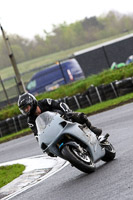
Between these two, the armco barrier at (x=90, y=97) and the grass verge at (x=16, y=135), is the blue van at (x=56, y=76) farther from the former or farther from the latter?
the grass verge at (x=16, y=135)

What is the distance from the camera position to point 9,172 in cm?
1360

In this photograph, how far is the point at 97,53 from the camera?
3856 centimetres

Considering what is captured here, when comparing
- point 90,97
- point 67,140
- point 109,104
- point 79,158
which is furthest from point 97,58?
point 79,158

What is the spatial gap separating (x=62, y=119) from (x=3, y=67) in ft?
190

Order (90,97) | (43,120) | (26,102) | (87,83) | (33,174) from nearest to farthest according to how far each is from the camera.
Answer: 1. (43,120)
2. (26,102)
3. (33,174)
4. (90,97)
5. (87,83)

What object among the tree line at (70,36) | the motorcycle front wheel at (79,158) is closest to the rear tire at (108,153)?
the motorcycle front wheel at (79,158)

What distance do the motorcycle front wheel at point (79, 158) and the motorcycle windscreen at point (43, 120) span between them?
55 centimetres

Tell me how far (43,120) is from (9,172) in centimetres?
440

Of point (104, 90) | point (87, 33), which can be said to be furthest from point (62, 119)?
point (87, 33)

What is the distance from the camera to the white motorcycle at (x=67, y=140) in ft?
29.9

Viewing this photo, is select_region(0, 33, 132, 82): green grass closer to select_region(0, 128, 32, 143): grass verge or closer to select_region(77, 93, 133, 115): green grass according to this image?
select_region(0, 128, 32, 143): grass verge

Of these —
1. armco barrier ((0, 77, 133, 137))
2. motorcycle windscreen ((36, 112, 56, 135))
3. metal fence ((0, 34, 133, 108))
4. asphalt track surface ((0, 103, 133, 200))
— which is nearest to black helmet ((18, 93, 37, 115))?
motorcycle windscreen ((36, 112, 56, 135))

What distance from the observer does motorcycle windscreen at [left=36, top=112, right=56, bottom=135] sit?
30.9 ft

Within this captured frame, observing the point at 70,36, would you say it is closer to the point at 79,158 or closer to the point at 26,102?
the point at 26,102
